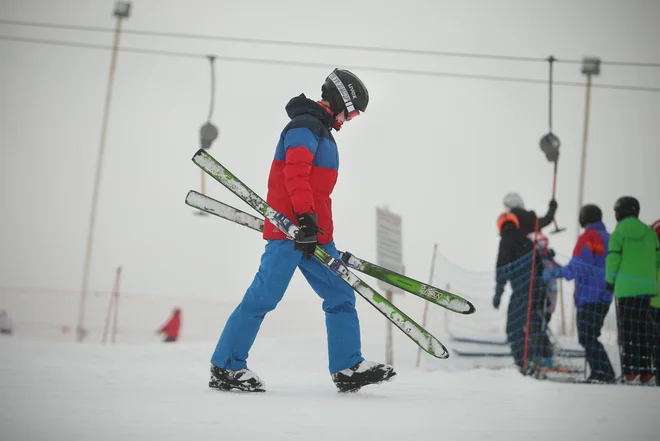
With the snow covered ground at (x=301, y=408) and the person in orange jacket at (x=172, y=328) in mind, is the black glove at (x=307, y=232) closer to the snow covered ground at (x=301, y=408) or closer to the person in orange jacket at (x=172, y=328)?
the snow covered ground at (x=301, y=408)

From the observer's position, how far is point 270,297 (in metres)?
3.43

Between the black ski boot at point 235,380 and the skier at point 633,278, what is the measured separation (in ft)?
11.0

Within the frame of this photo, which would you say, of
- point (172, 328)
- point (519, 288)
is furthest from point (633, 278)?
point (172, 328)

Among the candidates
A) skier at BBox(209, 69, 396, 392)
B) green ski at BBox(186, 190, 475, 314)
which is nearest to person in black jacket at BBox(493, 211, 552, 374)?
green ski at BBox(186, 190, 475, 314)

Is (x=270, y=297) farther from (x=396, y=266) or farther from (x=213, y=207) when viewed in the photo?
(x=396, y=266)

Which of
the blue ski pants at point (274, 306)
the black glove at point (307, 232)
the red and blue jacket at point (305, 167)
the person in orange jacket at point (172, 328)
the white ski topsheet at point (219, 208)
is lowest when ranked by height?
the person in orange jacket at point (172, 328)

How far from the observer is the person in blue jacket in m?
5.71

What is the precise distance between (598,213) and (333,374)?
348cm

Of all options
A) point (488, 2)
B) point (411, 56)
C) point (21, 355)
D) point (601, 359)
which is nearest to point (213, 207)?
point (21, 355)

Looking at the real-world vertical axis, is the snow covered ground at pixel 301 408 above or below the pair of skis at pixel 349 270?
below

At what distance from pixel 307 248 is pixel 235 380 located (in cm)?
78

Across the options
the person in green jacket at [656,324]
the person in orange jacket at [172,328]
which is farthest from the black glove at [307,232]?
the person in orange jacket at [172,328]

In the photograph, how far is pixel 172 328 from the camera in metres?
13.9

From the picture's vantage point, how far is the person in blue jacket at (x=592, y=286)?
5.71 meters
